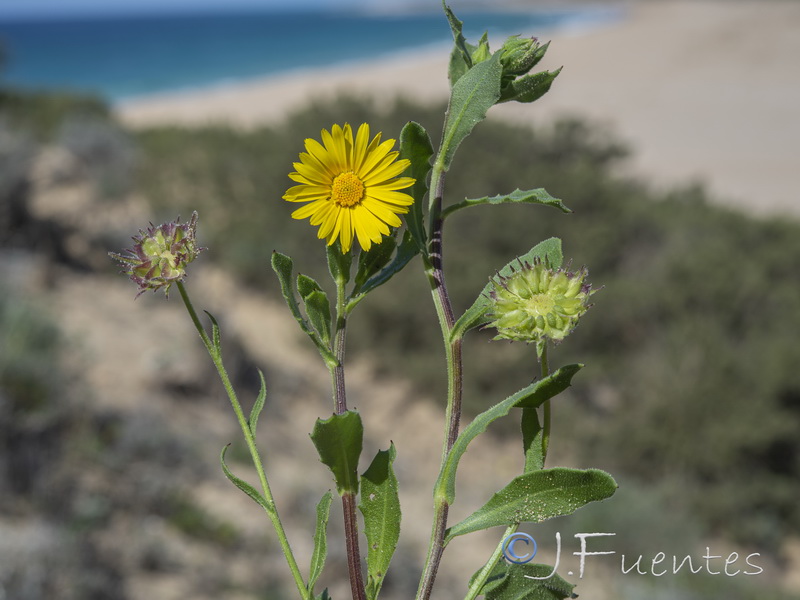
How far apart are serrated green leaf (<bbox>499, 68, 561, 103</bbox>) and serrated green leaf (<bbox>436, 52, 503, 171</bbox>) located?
5 centimetres

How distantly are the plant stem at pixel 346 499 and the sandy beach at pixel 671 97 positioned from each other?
10.8 metres

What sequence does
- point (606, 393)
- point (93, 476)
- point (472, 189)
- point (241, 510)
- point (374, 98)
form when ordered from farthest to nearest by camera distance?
1. point (374, 98)
2. point (472, 189)
3. point (606, 393)
4. point (241, 510)
5. point (93, 476)

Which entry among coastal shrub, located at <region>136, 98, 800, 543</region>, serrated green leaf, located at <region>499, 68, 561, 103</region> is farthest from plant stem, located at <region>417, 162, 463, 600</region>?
coastal shrub, located at <region>136, 98, 800, 543</region>

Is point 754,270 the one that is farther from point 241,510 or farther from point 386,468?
point 386,468

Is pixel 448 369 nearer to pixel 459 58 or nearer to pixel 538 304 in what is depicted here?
pixel 538 304

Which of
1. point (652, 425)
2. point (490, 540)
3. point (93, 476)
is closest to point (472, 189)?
point (652, 425)

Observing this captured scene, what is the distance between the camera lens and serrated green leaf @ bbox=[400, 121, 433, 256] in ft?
2.45

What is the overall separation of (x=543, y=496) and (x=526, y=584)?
0.09 m

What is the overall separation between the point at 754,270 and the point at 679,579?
3.35 meters

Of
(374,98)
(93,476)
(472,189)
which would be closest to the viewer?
(93,476)

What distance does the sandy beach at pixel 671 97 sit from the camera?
15.7m

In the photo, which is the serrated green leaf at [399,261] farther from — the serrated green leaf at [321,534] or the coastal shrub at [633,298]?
the coastal shrub at [633,298]

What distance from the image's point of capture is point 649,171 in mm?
15523

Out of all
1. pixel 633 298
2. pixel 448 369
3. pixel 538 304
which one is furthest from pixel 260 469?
pixel 633 298
